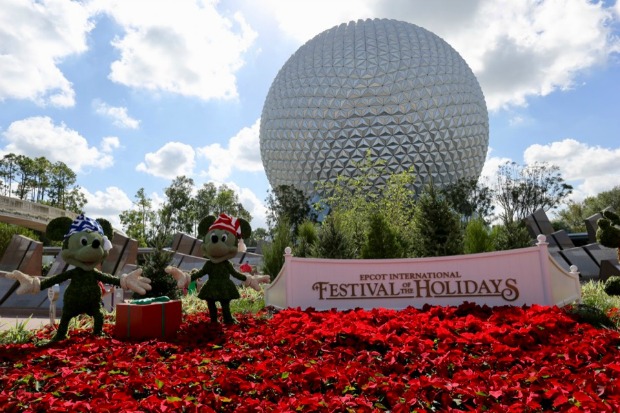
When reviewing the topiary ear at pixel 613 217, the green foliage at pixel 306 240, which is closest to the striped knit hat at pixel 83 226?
the green foliage at pixel 306 240

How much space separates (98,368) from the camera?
15.0 ft

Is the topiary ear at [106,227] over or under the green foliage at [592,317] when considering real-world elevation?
over

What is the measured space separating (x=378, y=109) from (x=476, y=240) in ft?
53.1

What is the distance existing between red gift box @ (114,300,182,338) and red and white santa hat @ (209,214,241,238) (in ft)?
5.27

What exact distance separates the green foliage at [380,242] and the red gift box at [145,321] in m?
6.53

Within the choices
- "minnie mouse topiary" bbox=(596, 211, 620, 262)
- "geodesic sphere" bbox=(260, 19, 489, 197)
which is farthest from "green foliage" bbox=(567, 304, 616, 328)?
"geodesic sphere" bbox=(260, 19, 489, 197)

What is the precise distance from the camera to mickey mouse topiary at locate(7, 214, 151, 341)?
6426 mm

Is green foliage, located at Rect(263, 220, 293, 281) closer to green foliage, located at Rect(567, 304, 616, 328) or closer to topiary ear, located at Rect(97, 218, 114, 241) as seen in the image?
topiary ear, located at Rect(97, 218, 114, 241)

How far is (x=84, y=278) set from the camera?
664cm

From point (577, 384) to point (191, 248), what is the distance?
71.3 ft

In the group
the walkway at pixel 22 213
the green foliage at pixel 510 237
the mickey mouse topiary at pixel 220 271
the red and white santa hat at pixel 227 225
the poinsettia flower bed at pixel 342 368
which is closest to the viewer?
the poinsettia flower bed at pixel 342 368

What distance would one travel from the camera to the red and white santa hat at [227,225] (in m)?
7.66

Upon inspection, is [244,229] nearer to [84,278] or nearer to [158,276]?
[84,278]

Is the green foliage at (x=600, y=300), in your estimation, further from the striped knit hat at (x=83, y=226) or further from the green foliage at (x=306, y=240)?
the striped knit hat at (x=83, y=226)
